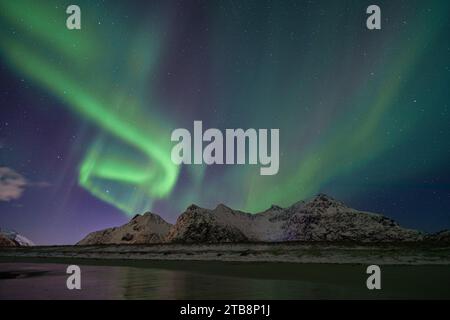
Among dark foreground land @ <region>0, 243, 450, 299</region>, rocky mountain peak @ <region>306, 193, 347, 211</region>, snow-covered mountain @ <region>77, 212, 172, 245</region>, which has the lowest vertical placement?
dark foreground land @ <region>0, 243, 450, 299</region>

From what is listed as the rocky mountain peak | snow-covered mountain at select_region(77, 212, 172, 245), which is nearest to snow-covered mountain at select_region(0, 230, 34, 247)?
snow-covered mountain at select_region(77, 212, 172, 245)

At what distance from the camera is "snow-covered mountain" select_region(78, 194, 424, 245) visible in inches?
2963

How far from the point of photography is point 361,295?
15.7m

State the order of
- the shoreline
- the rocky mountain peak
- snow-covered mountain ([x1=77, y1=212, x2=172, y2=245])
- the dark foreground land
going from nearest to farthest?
the dark foreground land, the shoreline, the rocky mountain peak, snow-covered mountain ([x1=77, y1=212, x2=172, y2=245])

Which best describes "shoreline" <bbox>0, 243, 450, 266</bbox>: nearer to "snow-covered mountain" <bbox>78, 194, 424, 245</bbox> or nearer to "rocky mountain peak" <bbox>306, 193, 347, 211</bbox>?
"snow-covered mountain" <bbox>78, 194, 424, 245</bbox>

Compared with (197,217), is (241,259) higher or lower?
lower

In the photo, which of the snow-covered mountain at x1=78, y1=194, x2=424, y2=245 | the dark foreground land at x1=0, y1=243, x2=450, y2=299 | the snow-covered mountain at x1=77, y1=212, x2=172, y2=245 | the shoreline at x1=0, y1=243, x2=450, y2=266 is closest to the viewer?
the dark foreground land at x1=0, y1=243, x2=450, y2=299

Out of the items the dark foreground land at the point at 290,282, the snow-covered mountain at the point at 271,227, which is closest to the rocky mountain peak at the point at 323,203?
the snow-covered mountain at the point at 271,227

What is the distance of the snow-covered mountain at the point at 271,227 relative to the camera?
247 ft

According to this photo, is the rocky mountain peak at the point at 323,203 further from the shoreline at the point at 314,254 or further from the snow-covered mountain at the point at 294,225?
the shoreline at the point at 314,254

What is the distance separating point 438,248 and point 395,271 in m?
9.06

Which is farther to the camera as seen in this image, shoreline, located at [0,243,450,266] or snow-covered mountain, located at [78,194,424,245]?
snow-covered mountain, located at [78,194,424,245]
